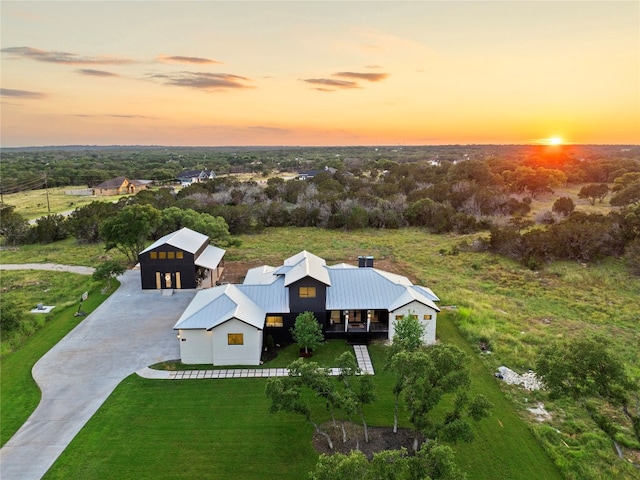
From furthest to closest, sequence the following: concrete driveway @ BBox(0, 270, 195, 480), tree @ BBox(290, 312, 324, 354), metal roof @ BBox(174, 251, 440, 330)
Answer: tree @ BBox(290, 312, 324, 354) → metal roof @ BBox(174, 251, 440, 330) → concrete driveway @ BBox(0, 270, 195, 480)

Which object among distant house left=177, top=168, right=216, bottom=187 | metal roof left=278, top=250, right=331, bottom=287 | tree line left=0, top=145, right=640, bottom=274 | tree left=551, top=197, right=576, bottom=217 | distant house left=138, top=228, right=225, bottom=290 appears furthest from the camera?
distant house left=177, top=168, right=216, bottom=187

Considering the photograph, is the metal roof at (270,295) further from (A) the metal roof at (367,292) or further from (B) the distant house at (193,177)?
(B) the distant house at (193,177)

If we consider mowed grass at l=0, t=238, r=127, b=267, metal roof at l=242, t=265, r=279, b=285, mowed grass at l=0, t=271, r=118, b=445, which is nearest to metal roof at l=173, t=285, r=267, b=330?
metal roof at l=242, t=265, r=279, b=285

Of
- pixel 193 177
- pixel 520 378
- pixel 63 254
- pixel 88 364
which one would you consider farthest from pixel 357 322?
pixel 193 177

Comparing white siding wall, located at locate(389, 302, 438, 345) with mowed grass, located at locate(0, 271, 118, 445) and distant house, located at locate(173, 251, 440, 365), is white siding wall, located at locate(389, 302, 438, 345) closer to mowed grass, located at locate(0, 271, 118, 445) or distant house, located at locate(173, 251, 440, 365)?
distant house, located at locate(173, 251, 440, 365)

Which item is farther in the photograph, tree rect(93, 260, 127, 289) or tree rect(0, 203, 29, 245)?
tree rect(0, 203, 29, 245)

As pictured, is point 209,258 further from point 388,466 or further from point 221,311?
point 388,466

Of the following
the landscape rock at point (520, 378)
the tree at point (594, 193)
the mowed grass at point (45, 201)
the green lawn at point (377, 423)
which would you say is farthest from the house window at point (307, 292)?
the mowed grass at point (45, 201)
